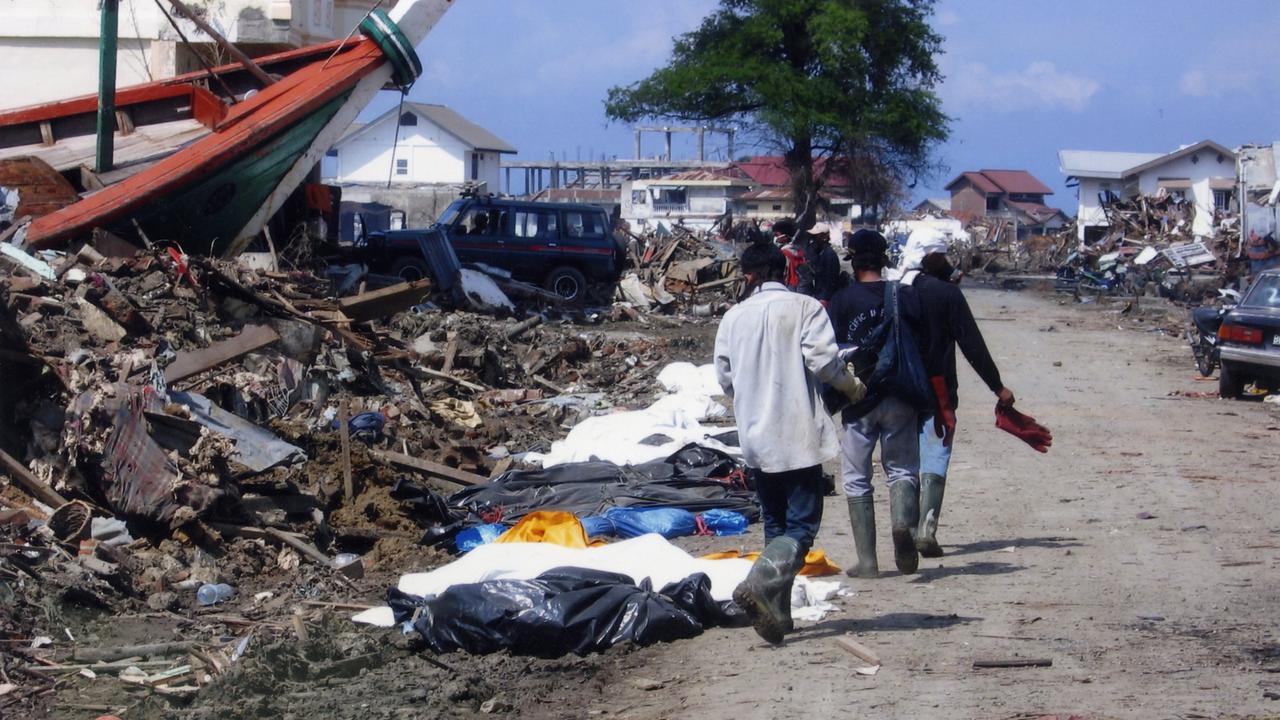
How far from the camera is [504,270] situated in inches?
993

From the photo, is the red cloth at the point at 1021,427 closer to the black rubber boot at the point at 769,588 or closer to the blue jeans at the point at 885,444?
the blue jeans at the point at 885,444

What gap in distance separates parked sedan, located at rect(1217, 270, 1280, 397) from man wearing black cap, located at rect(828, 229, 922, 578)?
9.37 metres

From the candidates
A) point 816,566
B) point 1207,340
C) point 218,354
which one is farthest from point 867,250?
point 1207,340

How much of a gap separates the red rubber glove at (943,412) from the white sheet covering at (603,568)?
99 centimetres

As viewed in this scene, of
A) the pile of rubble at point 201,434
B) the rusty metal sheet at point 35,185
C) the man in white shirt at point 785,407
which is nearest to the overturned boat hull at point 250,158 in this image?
the rusty metal sheet at point 35,185

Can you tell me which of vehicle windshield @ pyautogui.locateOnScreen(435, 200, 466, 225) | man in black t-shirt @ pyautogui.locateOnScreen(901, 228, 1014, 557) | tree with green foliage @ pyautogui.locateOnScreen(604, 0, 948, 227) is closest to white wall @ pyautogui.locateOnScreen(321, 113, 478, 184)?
tree with green foliage @ pyautogui.locateOnScreen(604, 0, 948, 227)

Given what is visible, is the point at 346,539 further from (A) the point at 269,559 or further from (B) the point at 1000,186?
(B) the point at 1000,186

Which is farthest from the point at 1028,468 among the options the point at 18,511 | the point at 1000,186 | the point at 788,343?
the point at 1000,186

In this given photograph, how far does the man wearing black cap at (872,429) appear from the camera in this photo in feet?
21.0

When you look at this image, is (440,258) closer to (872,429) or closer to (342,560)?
(342,560)

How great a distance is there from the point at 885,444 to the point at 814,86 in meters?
39.4

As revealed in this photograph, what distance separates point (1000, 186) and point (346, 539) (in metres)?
94.3

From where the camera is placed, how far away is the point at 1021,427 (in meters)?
7.05

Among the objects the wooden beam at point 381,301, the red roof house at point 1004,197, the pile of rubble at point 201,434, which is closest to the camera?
the pile of rubble at point 201,434
